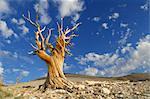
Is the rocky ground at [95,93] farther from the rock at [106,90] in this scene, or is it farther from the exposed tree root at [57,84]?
the exposed tree root at [57,84]

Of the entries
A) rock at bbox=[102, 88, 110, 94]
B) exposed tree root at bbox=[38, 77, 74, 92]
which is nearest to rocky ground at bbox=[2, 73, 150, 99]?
rock at bbox=[102, 88, 110, 94]

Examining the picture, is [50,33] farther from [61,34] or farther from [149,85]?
[149,85]

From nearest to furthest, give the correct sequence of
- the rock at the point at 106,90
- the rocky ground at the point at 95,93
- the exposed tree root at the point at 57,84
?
the rocky ground at the point at 95,93 → the rock at the point at 106,90 → the exposed tree root at the point at 57,84

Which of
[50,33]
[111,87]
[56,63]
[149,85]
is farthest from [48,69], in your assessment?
[149,85]

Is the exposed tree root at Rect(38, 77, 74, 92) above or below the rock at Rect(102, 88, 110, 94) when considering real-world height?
above

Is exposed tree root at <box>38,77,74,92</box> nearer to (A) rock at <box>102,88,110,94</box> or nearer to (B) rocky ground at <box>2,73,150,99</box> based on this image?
(B) rocky ground at <box>2,73,150,99</box>

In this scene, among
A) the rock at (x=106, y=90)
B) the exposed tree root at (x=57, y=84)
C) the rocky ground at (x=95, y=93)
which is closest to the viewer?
the rocky ground at (x=95, y=93)

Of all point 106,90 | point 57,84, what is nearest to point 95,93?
point 106,90

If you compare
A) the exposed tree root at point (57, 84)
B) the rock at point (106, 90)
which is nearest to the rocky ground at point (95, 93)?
the rock at point (106, 90)

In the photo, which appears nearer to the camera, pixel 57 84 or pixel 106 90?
pixel 106 90

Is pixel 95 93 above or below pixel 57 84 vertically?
below

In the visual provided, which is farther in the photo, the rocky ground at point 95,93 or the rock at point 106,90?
the rock at point 106,90

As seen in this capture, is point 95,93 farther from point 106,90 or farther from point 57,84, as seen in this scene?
point 57,84

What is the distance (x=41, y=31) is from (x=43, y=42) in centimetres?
83
